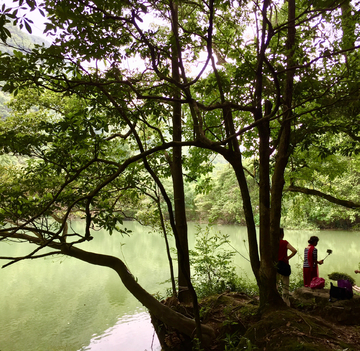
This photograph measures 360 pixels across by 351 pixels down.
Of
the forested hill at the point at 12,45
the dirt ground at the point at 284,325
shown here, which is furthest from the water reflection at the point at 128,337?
the forested hill at the point at 12,45

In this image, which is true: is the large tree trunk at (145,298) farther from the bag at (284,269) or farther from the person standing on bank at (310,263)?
the person standing on bank at (310,263)

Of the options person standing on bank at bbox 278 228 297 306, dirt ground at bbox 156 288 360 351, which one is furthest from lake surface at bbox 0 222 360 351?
dirt ground at bbox 156 288 360 351

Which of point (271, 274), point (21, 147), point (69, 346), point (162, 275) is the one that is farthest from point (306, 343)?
point (162, 275)

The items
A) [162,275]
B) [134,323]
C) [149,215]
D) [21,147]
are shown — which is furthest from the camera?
[162,275]

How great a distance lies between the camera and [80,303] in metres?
7.16

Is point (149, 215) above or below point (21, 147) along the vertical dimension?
below

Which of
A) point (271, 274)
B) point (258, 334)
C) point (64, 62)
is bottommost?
point (258, 334)

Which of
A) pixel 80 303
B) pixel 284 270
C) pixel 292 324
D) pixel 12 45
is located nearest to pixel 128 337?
pixel 80 303

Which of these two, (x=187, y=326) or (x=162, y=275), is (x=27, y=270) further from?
(x=187, y=326)

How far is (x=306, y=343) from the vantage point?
7.35ft

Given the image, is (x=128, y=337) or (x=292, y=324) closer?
(x=292, y=324)

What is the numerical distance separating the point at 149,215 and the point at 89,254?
204 cm

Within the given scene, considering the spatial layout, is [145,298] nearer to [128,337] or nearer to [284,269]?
[284,269]

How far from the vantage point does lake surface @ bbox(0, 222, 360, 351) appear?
5.37 m
